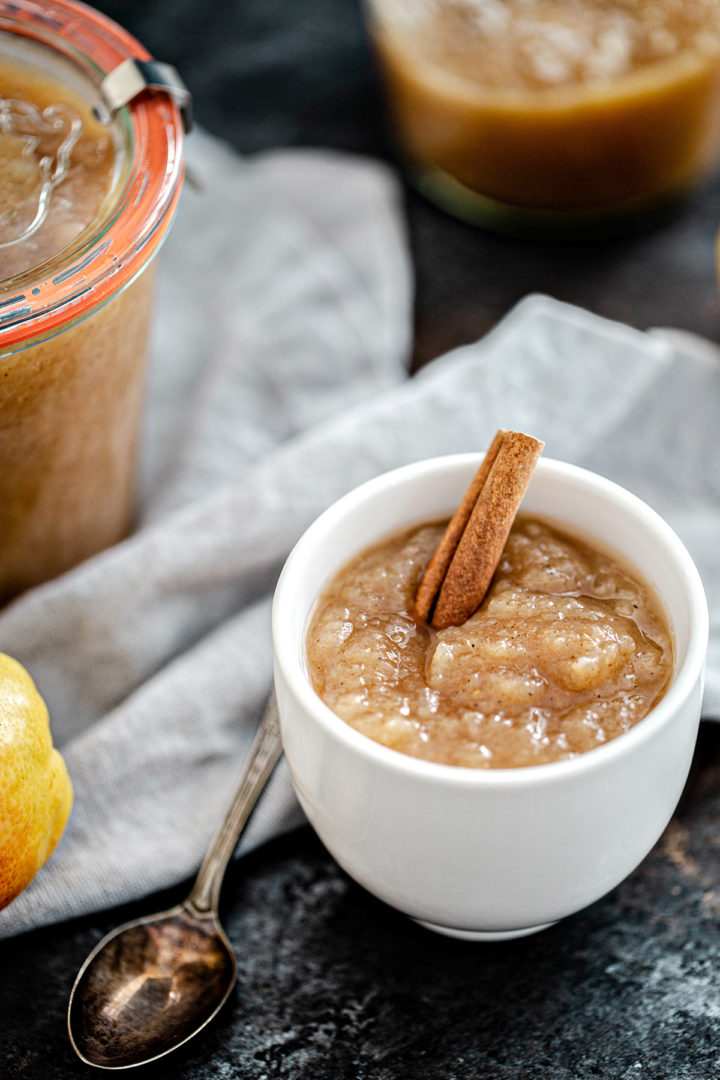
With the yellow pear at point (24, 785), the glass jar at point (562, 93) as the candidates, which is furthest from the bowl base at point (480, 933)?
the glass jar at point (562, 93)

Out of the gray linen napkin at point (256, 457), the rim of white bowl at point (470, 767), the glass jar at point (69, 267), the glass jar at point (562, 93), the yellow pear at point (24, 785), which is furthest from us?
the glass jar at point (562, 93)

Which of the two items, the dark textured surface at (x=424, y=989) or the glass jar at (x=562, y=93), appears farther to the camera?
the glass jar at (x=562, y=93)

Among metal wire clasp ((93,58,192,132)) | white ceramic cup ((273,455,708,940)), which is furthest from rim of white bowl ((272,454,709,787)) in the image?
metal wire clasp ((93,58,192,132))

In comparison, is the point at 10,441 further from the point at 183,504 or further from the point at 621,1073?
the point at 621,1073

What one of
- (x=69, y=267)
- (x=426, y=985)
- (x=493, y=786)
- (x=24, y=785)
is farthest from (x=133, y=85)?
(x=426, y=985)

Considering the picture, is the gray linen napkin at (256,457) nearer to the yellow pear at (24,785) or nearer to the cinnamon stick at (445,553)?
the yellow pear at (24,785)

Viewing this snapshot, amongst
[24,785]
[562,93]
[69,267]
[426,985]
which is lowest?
[426,985]

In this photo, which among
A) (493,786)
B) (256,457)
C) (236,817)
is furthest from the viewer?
(256,457)

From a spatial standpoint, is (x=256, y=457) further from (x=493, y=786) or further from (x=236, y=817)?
Result: (x=493, y=786)
